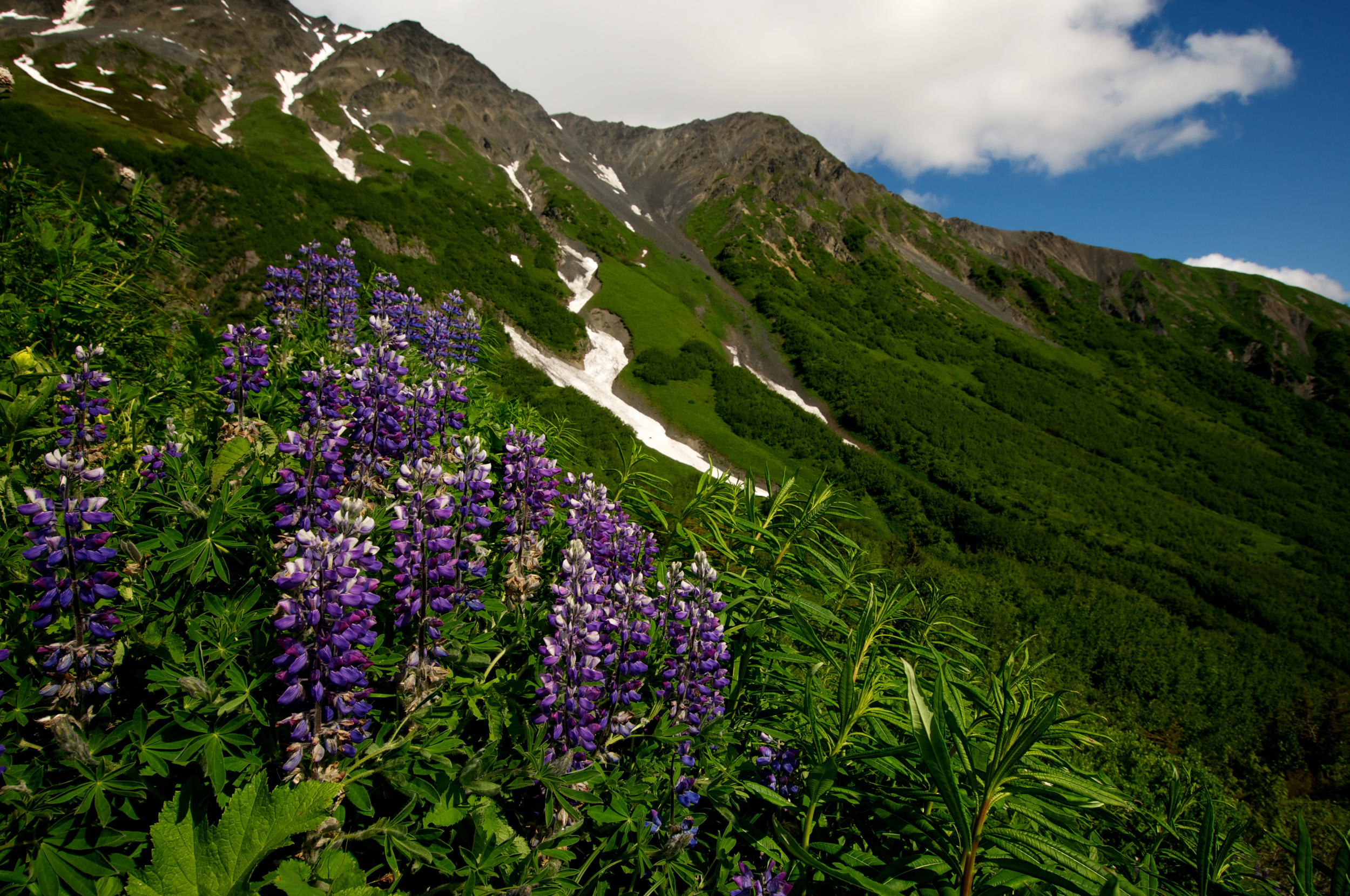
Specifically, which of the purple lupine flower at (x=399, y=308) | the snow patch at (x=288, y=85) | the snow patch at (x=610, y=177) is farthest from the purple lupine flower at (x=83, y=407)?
the snow patch at (x=610, y=177)

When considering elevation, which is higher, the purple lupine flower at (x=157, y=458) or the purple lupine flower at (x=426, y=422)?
the purple lupine flower at (x=426, y=422)

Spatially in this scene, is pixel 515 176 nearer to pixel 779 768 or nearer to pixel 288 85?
pixel 288 85

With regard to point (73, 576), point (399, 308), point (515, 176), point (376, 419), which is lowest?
point (73, 576)

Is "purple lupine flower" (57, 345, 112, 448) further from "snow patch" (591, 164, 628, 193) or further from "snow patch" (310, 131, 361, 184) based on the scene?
"snow patch" (591, 164, 628, 193)

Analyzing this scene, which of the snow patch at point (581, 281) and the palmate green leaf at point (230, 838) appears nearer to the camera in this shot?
the palmate green leaf at point (230, 838)

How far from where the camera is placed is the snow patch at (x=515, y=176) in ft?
305

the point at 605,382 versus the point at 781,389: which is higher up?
the point at 781,389

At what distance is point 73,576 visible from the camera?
→ 192 cm

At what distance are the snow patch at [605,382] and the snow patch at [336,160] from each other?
148 feet

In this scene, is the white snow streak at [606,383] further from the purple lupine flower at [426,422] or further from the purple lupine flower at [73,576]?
the purple lupine flower at [73,576]

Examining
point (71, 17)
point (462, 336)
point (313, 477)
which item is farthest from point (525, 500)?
point (71, 17)

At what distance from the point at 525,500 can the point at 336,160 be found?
97.1m

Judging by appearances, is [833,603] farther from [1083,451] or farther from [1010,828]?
[1083,451]

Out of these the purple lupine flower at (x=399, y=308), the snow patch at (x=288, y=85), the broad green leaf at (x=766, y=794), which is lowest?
the broad green leaf at (x=766, y=794)
